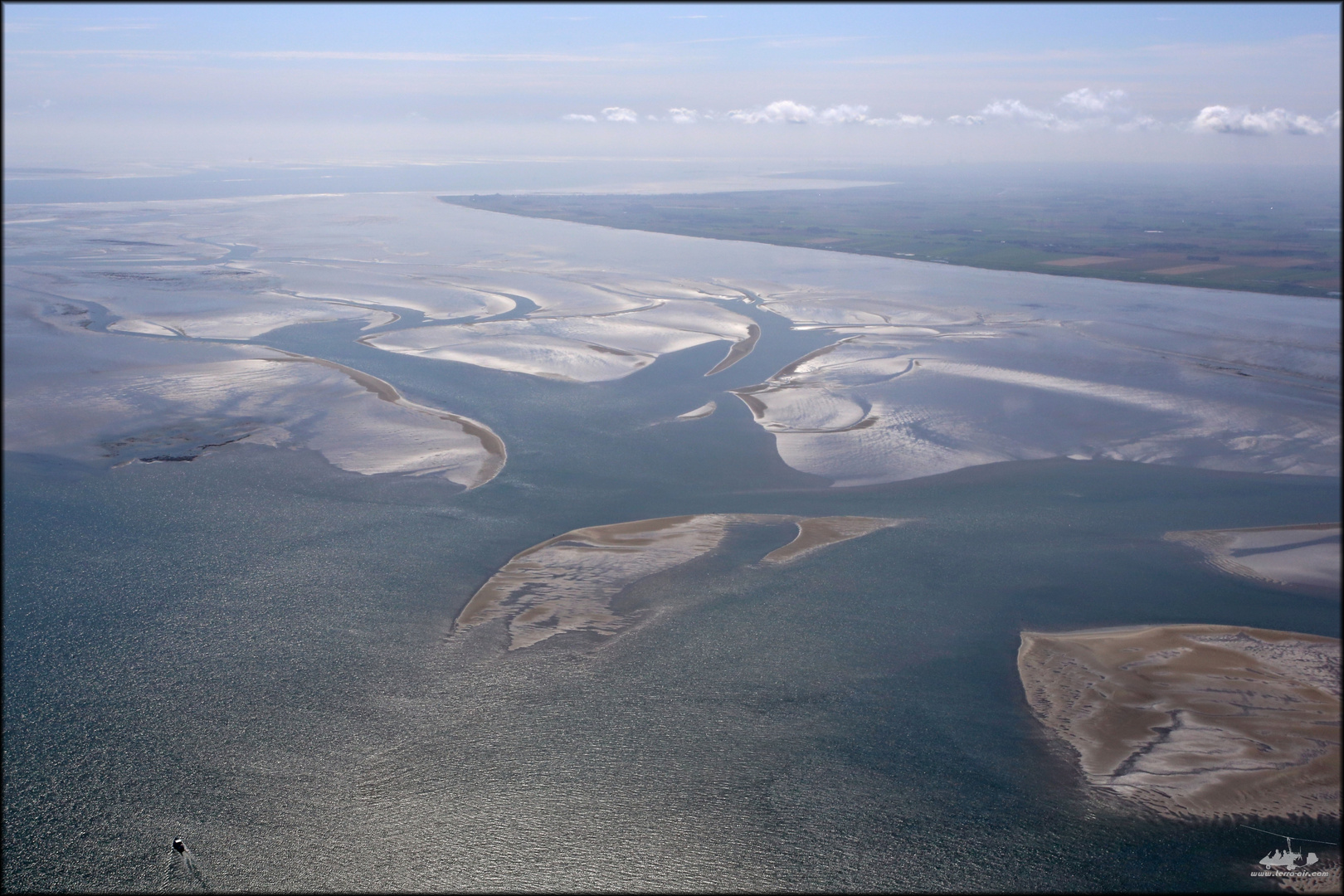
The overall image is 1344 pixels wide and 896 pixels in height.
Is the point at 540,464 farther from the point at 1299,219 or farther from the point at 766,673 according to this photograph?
the point at 1299,219

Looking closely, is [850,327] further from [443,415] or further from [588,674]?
[588,674]

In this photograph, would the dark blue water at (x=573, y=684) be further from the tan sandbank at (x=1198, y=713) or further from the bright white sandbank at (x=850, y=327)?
the bright white sandbank at (x=850, y=327)

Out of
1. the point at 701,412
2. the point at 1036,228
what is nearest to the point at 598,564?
the point at 701,412

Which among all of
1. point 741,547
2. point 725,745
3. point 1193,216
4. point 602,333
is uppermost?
point 1193,216

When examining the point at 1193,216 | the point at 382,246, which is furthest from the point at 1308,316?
the point at 382,246

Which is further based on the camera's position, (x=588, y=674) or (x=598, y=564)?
(x=598, y=564)

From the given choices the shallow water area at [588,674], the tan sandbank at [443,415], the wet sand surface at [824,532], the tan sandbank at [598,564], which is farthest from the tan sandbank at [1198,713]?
the tan sandbank at [443,415]

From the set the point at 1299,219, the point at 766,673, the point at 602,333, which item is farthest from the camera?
the point at 1299,219

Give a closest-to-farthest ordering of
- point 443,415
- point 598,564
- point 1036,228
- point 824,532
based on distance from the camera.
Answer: point 598,564, point 824,532, point 443,415, point 1036,228
